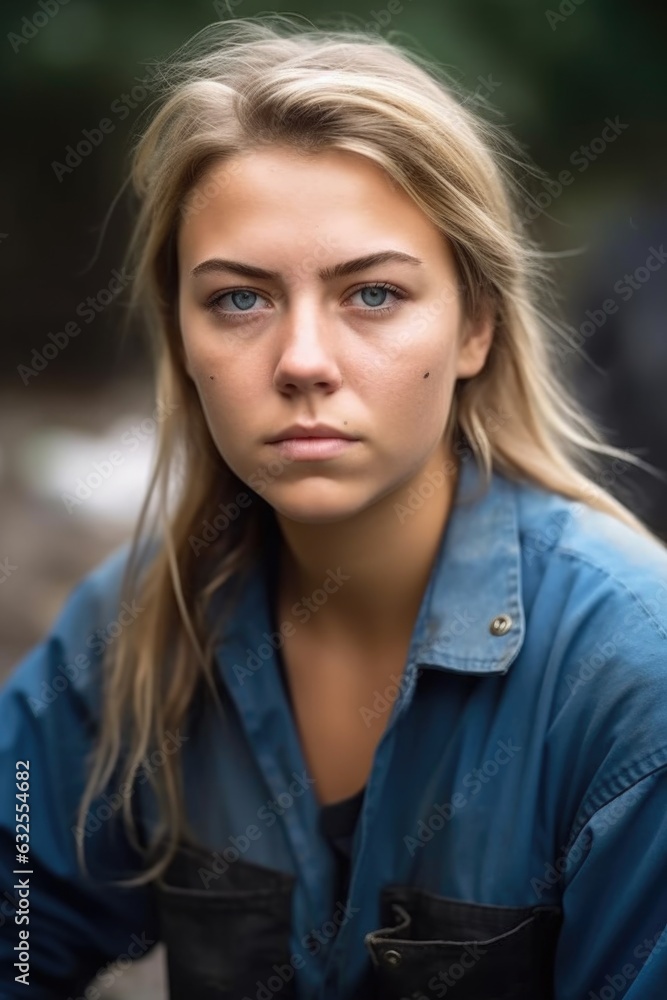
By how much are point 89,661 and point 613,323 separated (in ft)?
8.36

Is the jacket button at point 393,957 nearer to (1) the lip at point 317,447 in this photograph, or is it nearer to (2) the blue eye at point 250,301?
(1) the lip at point 317,447

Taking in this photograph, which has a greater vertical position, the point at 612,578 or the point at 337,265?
the point at 337,265

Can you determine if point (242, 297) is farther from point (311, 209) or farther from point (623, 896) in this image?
point (623, 896)

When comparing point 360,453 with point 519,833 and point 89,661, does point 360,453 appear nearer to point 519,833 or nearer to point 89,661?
point 519,833

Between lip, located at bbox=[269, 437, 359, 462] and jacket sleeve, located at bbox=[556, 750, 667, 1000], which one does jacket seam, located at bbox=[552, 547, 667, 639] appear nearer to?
jacket sleeve, located at bbox=[556, 750, 667, 1000]

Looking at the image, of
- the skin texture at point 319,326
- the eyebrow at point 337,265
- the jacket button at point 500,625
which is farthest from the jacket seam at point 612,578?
the eyebrow at point 337,265

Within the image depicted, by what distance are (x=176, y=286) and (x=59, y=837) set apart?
3.37 feet

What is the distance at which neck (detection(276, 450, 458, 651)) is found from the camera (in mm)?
2002

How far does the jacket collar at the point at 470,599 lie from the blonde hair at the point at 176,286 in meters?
0.05

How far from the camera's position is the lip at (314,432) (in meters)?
1.73

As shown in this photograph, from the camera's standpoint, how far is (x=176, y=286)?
2.06 metres

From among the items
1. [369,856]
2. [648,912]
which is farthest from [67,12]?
[648,912]

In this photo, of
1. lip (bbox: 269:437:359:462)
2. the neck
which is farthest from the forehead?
the neck

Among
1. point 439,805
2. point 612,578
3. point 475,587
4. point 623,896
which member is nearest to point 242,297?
point 475,587
